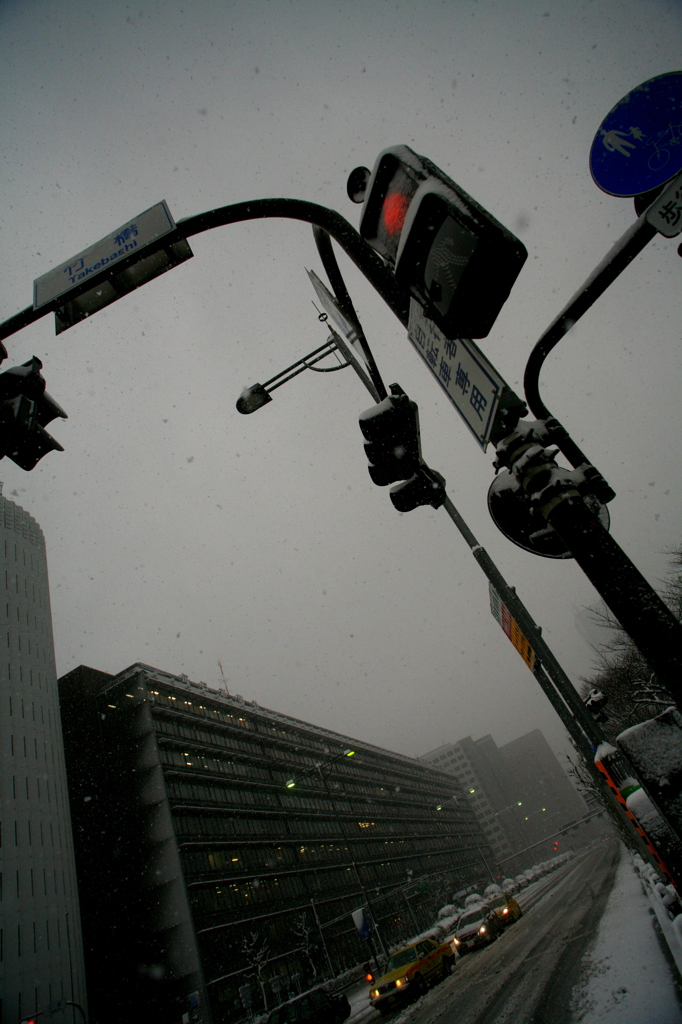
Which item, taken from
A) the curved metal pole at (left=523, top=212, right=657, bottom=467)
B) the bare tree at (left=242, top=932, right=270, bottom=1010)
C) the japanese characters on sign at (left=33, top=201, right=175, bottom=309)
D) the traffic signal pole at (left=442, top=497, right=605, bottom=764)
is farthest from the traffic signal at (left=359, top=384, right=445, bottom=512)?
the bare tree at (left=242, top=932, right=270, bottom=1010)

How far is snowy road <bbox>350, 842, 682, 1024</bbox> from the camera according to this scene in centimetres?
735

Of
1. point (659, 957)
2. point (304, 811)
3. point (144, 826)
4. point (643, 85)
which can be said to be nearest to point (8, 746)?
point (144, 826)

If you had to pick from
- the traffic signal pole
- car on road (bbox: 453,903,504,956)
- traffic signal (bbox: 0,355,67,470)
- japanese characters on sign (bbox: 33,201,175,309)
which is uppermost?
japanese characters on sign (bbox: 33,201,175,309)

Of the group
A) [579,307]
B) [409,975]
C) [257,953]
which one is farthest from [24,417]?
[257,953]

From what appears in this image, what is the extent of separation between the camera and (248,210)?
305 centimetres

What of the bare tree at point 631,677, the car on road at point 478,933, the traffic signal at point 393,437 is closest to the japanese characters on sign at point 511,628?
the traffic signal at point 393,437

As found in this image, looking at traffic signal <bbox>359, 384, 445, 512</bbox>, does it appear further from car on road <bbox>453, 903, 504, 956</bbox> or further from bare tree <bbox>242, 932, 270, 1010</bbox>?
bare tree <bbox>242, 932, 270, 1010</bbox>

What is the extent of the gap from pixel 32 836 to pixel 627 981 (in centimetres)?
4266

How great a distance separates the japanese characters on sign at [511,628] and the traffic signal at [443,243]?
5007 mm

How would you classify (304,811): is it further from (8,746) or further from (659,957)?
(659,957)

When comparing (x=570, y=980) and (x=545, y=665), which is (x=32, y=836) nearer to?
(x=570, y=980)

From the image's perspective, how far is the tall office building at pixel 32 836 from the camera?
3161 cm

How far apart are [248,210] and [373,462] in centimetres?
182

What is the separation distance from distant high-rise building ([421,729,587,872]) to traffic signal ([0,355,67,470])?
13095 centimetres
